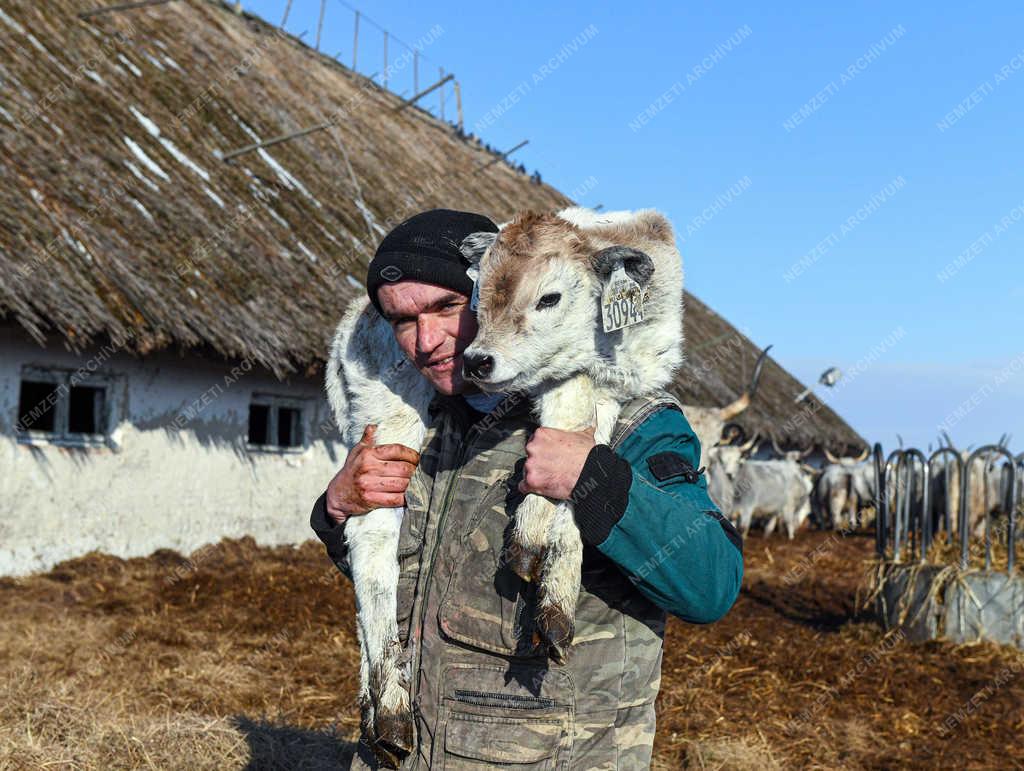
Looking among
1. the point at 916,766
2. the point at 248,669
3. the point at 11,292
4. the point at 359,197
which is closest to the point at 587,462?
the point at 916,766

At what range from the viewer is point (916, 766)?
4.87 meters

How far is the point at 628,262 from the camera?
207 centimetres

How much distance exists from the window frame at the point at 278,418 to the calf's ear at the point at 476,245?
763cm

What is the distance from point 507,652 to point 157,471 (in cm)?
723

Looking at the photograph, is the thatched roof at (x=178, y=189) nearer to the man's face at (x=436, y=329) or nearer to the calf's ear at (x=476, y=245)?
the man's face at (x=436, y=329)

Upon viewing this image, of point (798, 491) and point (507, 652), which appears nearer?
point (507, 652)

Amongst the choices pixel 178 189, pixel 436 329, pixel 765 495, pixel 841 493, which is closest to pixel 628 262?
pixel 436 329

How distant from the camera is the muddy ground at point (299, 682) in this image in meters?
4.14

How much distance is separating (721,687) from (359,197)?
910 centimetres

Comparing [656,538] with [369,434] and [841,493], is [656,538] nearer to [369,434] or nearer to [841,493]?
[369,434]

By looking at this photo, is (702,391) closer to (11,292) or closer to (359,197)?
(359,197)

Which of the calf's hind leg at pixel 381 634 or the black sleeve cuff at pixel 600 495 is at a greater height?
the black sleeve cuff at pixel 600 495

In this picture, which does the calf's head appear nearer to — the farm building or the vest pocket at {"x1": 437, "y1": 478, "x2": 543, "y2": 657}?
the vest pocket at {"x1": 437, "y1": 478, "x2": 543, "y2": 657}

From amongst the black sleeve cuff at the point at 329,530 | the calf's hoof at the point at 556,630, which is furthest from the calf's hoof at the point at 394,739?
the black sleeve cuff at the point at 329,530
